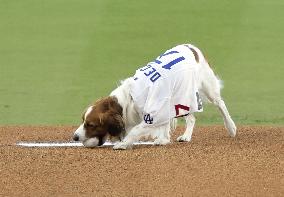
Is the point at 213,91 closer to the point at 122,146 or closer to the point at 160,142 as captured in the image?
the point at 160,142

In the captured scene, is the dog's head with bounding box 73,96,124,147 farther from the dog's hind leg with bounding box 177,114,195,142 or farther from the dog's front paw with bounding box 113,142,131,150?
the dog's hind leg with bounding box 177,114,195,142

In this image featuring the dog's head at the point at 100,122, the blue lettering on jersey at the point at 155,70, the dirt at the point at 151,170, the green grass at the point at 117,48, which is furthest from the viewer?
the green grass at the point at 117,48

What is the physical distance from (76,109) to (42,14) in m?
6.74

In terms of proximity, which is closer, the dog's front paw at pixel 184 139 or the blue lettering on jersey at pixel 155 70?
the blue lettering on jersey at pixel 155 70

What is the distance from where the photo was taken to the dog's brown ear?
29.8ft

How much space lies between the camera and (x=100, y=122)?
9.02 metres

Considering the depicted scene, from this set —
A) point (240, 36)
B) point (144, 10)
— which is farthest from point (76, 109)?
point (144, 10)

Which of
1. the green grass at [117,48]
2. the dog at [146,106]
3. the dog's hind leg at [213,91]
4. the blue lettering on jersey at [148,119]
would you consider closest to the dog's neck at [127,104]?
the dog at [146,106]

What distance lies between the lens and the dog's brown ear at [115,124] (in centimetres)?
908

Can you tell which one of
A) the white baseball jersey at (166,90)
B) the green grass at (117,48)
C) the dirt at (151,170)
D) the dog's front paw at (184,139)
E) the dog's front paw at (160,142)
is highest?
the white baseball jersey at (166,90)

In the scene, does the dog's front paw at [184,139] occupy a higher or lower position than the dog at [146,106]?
lower

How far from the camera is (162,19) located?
746 inches

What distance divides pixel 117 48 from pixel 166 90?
26.7 feet

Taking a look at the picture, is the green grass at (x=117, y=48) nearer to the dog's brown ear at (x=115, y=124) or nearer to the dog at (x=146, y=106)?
the dog at (x=146, y=106)
